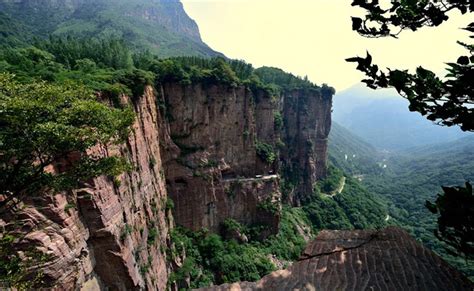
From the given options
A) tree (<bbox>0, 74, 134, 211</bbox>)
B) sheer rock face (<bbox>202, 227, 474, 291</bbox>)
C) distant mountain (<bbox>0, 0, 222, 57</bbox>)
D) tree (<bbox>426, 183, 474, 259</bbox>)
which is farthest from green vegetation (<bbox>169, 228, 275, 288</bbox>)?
distant mountain (<bbox>0, 0, 222, 57</bbox>)

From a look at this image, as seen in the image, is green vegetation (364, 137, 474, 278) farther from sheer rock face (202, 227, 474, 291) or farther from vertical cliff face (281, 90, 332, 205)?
sheer rock face (202, 227, 474, 291)

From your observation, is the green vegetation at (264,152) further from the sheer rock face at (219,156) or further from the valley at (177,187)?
the sheer rock face at (219,156)

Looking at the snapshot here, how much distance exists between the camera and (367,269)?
9.52 feet

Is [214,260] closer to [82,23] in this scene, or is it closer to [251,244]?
[251,244]

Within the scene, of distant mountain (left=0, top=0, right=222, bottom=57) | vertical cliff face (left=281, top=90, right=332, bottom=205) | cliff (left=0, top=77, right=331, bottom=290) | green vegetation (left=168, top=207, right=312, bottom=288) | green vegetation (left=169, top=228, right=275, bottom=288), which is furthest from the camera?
distant mountain (left=0, top=0, right=222, bottom=57)

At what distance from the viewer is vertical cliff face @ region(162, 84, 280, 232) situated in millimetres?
37875

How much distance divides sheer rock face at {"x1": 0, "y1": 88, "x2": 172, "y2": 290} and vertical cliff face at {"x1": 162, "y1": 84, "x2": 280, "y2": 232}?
26.0ft

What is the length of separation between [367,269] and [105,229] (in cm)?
1743

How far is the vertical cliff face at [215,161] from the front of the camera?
124 feet

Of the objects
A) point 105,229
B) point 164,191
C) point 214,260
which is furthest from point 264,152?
point 105,229

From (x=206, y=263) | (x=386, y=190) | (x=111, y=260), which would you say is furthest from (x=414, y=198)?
(x=111, y=260)

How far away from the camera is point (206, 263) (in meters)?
36.2

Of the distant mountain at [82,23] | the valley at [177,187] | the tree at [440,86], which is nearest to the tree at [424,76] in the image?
the tree at [440,86]

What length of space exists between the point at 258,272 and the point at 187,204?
481 inches
